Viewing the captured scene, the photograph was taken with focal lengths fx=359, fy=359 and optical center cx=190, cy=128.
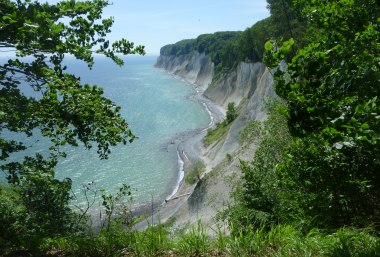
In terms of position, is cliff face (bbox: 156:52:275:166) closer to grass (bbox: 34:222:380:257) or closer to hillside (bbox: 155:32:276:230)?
hillside (bbox: 155:32:276:230)

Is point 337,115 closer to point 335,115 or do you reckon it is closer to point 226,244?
point 335,115

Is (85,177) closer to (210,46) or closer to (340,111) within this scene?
(340,111)

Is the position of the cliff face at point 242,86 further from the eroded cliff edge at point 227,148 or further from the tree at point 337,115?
the tree at point 337,115

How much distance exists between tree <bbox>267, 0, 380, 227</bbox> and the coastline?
15.0 meters

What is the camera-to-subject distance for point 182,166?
56.4 meters

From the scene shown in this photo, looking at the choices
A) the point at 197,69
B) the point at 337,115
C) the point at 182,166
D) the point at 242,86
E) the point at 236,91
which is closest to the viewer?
the point at 337,115

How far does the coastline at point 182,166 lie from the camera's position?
4069 cm

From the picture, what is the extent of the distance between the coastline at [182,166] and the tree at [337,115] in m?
15.0

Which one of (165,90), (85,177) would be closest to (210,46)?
(165,90)

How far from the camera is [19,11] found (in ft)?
23.0

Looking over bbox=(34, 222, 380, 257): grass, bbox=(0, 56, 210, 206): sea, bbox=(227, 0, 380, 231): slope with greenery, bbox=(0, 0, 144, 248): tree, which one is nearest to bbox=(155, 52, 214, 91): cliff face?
bbox=(0, 56, 210, 206): sea

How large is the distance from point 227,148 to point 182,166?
8070 millimetres

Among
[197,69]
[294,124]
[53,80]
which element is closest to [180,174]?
[53,80]

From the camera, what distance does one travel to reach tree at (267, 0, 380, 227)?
4844 mm
